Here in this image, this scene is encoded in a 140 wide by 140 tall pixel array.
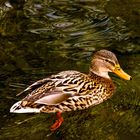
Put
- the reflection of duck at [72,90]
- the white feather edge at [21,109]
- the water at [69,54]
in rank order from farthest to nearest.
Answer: the reflection of duck at [72,90], the white feather edge at [21,109], the water at [69,54]

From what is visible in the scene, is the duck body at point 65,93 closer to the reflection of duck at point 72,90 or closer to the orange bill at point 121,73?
the reflection of duck at point 72,90

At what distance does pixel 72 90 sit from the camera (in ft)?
31.0

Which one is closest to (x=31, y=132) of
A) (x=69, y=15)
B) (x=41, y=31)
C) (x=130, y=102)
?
(x=130, y=102)

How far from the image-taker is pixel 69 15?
44.7ft

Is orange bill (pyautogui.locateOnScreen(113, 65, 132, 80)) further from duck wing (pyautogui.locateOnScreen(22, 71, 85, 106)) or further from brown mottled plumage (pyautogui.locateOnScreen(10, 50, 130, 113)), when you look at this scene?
duck wing (pyautogui.locateOnScreen(22, 71, 85, 106))

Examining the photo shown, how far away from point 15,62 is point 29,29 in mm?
1807

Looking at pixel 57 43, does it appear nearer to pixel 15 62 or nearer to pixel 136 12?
pixel 15 62

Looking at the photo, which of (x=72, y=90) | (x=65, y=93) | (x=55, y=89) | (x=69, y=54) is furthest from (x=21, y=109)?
(x=69, y=54)

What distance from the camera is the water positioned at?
887cm

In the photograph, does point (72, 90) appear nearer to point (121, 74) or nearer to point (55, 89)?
point (55, 89)

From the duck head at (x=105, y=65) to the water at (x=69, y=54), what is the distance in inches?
10.8

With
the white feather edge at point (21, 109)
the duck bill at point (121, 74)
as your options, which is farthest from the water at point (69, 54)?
the duck bill at point (121, 74)

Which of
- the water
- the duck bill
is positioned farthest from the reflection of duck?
the water

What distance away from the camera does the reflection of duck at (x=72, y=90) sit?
914 cm
